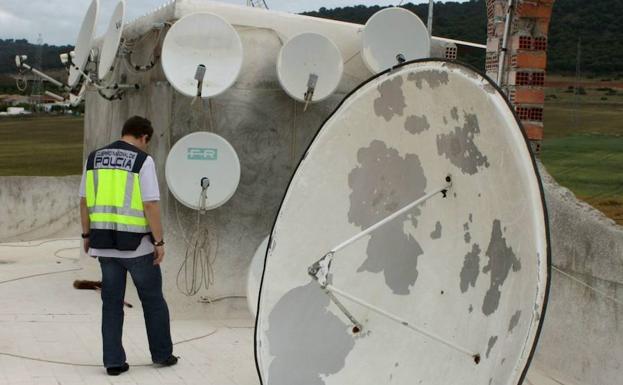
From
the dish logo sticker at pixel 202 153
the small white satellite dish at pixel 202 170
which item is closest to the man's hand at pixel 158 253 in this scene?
the small white satellite dish at pixel 202 170

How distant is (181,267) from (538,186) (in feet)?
17.8

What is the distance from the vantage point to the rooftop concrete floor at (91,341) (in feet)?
22.2

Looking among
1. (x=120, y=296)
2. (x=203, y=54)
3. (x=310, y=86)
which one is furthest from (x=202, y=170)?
(x=120, y=296)

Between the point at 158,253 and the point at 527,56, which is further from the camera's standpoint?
the point at 527,56

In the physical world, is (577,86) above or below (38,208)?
above

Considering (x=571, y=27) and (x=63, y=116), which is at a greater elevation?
(x=571, y=27)

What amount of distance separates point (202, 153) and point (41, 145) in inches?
760

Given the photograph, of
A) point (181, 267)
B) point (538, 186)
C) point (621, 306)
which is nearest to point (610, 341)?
point (621, 306)

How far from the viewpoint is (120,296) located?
663 cm

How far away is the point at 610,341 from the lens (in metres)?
6.27

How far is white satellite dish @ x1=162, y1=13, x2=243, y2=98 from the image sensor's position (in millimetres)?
8242

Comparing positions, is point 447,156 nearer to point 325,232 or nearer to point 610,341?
point 325,232

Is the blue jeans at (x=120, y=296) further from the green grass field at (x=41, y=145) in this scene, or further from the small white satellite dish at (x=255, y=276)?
the green grass field at (x=41, y=145)

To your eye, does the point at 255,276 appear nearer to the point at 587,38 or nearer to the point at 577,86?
the point at 577,86
